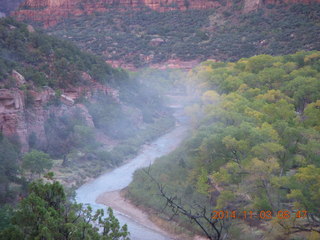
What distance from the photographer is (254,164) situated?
23.9 meters

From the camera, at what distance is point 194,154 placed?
33.3 meters

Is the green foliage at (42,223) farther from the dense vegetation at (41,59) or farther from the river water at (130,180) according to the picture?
the dense vegetation at (41,59)

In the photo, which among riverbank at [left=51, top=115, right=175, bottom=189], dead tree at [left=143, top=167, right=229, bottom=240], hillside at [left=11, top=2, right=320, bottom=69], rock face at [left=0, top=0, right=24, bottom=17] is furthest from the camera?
rock face at [left=0, top=0, right=24, bottom=17]

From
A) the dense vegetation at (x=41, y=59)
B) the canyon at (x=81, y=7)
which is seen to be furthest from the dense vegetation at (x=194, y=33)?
the dense vegetation at (x=41, y=59)

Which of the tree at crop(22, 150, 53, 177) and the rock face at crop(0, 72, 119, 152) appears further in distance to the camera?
the rock face at crop(0, 72, 119, 152)

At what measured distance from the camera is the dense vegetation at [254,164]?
21.5 m

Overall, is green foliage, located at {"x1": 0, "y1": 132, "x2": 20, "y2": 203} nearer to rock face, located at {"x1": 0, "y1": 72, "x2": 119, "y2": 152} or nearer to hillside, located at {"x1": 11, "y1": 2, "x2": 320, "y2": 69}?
rock face, located at {"x1": 0, "y1": 72, "x2": 119, "y2": 152}

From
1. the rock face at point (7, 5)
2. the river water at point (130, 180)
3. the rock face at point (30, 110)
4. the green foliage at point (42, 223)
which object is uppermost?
the rock face at point (7, 5)

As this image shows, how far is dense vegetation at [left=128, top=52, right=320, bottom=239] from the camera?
21.5 m

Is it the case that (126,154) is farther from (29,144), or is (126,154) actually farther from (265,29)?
(265,29)

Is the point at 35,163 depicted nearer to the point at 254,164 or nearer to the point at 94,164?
the point at 94,164

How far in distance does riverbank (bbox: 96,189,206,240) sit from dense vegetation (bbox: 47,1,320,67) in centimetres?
4726

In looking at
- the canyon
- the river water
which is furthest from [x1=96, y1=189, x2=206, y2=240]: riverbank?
the canyon

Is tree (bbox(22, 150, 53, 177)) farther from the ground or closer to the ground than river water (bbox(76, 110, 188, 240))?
farther from the ground
